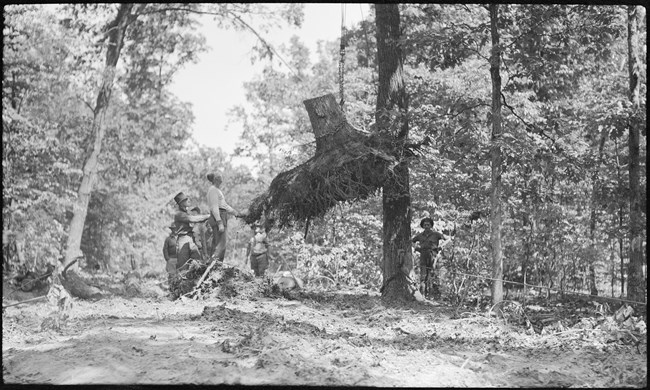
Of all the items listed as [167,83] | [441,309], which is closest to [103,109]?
[167,83]

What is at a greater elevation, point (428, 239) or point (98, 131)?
point (98, 131)

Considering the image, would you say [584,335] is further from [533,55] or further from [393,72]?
[393,72]

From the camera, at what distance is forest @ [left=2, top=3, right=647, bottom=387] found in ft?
19.5

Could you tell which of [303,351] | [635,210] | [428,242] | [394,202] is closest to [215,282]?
[394,202]

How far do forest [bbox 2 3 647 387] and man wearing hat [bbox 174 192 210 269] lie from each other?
109 cm

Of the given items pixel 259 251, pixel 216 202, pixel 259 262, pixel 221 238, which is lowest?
pixel 259 262

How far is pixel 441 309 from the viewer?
9.70 meters

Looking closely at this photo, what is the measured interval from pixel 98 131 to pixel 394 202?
29.7ft

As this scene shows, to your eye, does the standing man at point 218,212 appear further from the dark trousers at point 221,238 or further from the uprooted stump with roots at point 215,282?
the uprooted stump with roots at point 215,282

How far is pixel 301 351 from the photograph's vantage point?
5957 mm

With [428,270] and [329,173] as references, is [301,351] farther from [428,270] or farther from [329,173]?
[428,270]

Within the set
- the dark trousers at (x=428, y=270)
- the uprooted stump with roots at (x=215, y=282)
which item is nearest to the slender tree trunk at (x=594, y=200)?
the dark trousers at (x=428, y=270)

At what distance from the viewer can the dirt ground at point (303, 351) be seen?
515 cm

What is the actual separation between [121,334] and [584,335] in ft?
16.9
